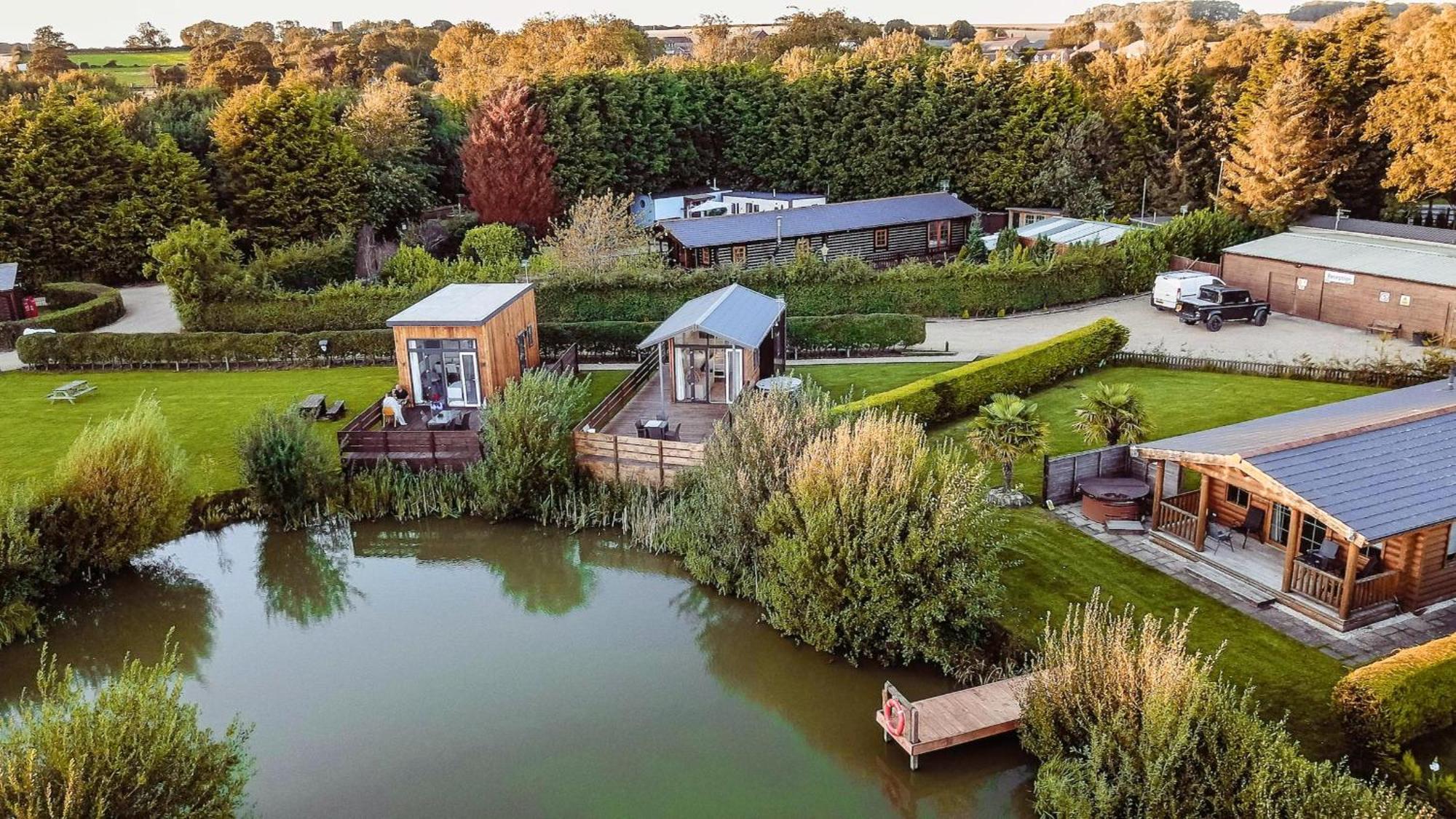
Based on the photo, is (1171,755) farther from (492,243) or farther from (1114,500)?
(492,243)

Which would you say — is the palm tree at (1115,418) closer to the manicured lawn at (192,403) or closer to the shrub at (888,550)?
the shrub at (888,550)

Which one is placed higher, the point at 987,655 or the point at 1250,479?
the point at 1250,479

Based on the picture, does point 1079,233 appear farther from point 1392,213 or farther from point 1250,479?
point 1250,479

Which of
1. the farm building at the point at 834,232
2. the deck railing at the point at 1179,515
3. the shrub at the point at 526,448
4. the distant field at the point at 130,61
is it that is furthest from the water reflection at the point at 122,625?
the distant field at the point at 130,61

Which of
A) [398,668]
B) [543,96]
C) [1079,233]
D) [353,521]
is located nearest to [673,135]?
[543,96]

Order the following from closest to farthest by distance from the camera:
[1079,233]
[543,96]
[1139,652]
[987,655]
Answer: [1139,652] → [987,655] → [1079,233] → [543,96]

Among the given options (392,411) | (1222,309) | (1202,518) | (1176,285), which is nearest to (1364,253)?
(1222,309)
